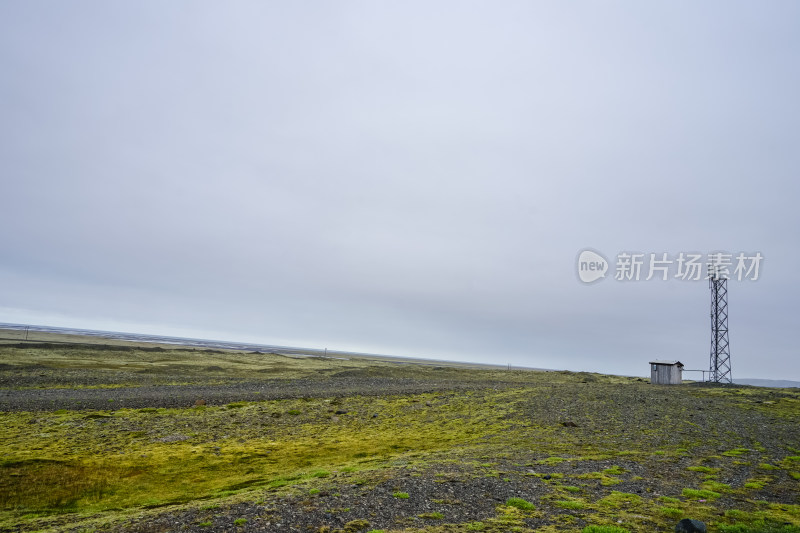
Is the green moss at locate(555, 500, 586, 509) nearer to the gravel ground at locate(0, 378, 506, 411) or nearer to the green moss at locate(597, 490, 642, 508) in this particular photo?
the green moss at locate(597, 490, 642, 508)

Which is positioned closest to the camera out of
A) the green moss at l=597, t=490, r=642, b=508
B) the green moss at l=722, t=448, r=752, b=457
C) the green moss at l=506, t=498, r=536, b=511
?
the green moss at l=506, t=498, r=536, b=511

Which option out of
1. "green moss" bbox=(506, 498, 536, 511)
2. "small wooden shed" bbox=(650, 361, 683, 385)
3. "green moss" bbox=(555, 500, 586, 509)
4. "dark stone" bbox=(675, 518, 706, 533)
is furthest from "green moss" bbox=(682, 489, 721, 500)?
"small wooden shed" bbox=(650, 361, 683, 385)

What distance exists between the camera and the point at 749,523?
16359 millimetres

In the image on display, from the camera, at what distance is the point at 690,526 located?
15.2m

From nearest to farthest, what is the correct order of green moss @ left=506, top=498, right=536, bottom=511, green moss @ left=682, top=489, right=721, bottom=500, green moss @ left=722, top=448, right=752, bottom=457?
green moss @ left=506, top=498, right=536, bottom=511
green moss @ left=682, top=489, right=721, bottom=500
green moss @ left=722, top=448, right=752, bottom=457

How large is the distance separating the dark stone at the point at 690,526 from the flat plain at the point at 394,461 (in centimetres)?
93

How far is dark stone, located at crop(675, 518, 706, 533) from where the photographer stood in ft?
Answer: 49.3

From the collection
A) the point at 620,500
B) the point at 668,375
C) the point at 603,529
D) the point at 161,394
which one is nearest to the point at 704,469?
the point at 620,500

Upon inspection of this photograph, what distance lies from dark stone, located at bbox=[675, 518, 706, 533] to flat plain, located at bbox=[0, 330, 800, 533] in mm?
933

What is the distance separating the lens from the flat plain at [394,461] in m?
16.8

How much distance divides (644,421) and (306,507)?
32003 millimetres

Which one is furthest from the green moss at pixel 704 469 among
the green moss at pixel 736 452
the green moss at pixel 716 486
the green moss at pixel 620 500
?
the green moss at pixel 620 500

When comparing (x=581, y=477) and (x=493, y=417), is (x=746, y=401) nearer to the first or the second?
(x=493, y=417)

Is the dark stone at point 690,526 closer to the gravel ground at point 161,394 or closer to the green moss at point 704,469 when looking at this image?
the green moss at point 704,469
